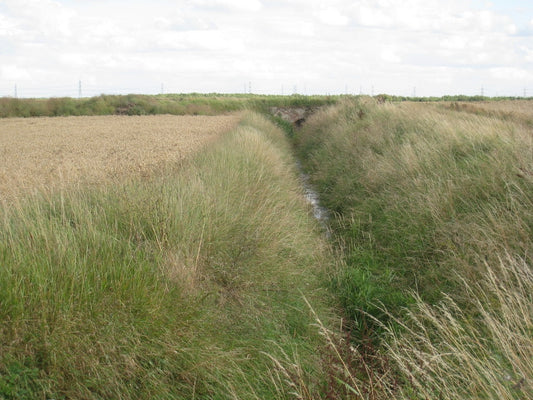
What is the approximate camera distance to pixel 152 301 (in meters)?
3.81

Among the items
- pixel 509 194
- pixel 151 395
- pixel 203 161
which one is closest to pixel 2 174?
pixel 203 161

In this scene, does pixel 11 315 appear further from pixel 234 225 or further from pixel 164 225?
pixel 234 225

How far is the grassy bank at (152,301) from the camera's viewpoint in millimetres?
3285

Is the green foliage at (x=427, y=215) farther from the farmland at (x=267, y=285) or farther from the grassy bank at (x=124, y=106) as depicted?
the grassy bank at (x=124, y=106)

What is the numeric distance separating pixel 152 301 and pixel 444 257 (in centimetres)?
335

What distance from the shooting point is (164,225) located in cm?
487

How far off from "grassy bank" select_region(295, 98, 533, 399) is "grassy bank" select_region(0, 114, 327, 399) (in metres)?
0.66

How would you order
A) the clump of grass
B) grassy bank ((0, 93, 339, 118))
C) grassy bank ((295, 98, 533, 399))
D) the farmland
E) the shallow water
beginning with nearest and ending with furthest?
1. the clump of grass
2. grassy bank ((295, 98, 533, 399))
3. the farmland
4. the shallow water
5. grassy bank ((0, 93, 339, 118))

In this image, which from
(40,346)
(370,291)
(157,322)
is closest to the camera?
(40,346)

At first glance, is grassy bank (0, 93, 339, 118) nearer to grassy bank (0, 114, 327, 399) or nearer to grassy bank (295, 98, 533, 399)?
grassy bank (295, 98, 533, 399)

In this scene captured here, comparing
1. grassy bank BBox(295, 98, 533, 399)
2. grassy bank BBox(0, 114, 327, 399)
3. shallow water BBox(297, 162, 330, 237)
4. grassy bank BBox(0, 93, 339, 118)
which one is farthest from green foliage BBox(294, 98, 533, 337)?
grassy bank BBox(0, 93, 339, 118)

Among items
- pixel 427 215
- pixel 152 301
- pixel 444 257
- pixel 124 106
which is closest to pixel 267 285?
pixel 152 301

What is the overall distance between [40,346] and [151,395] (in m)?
0.71

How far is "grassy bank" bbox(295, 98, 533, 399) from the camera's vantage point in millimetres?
3067
